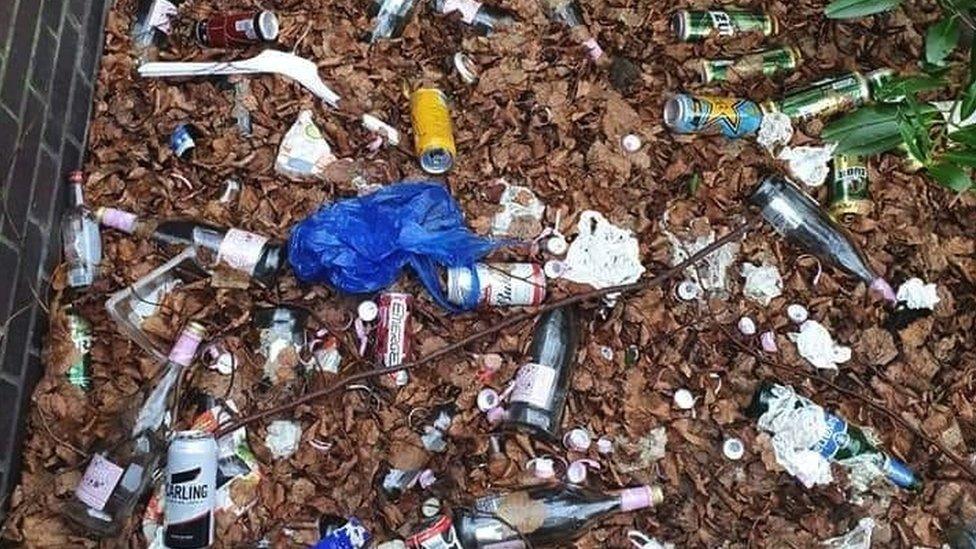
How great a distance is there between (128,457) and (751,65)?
2.12 metres

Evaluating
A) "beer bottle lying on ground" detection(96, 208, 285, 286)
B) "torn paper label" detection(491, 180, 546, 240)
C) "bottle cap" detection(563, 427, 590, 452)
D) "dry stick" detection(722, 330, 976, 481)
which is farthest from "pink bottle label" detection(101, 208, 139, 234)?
"dry stick" detection(722, 330, 976, 481)

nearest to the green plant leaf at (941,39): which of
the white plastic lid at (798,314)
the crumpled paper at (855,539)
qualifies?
the white plastic lid at (798,314)

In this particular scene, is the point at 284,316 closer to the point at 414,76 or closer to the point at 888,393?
the point at 414,76

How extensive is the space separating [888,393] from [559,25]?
1459 mm

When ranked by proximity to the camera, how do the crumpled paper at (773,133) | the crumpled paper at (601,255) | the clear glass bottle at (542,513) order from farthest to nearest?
the crumpled paper at (773,133)
the crumpled paper at (601,255)
the clear glass bottle at (542,513)

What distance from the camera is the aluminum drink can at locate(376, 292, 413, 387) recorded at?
288 centimetres

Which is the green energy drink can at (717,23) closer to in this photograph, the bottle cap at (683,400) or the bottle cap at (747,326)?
the bottle cap at (747,326)

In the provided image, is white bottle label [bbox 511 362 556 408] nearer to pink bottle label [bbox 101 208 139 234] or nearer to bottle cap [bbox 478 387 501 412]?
bottle cap [bbox 478 387 501 412]

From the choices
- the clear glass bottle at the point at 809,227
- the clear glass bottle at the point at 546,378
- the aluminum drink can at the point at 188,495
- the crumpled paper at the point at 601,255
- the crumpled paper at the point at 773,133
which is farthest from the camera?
the crumpled paper at the point at 773,133

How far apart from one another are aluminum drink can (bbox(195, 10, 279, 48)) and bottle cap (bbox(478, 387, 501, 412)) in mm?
1222

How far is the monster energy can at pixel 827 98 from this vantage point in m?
3.27

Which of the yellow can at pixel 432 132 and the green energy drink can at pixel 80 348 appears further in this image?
the yellow can at pixel 432 132

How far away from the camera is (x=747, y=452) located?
294 centimetres

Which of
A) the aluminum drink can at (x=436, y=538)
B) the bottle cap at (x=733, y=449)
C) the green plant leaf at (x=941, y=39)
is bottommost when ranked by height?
the bottle cap at (x=733, y=449)
